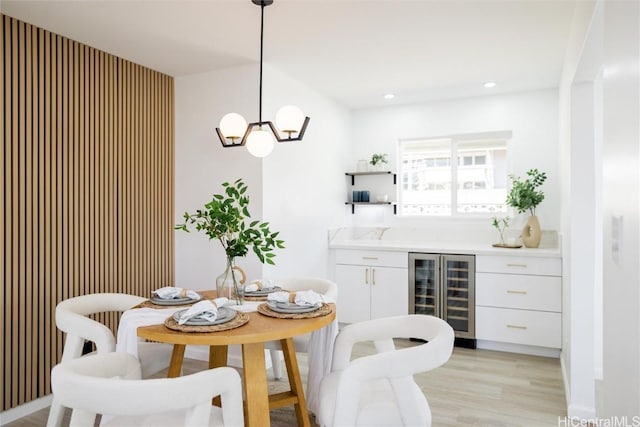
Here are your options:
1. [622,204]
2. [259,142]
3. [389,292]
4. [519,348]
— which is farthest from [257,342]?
[519,348]

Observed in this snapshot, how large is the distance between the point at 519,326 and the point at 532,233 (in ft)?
2.79

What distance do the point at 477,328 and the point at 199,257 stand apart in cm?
254

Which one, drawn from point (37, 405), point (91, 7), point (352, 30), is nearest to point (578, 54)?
point (352, 30)

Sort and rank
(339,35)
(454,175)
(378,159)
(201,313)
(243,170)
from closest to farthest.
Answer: (201,313), (339,35), (243,170), (454,175), (378,159)

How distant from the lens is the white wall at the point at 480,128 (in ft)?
13.7

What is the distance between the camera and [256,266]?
11.2 feet

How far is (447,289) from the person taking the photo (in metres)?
4.00

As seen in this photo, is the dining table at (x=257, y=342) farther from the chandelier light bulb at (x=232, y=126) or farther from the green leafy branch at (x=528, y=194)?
the green leafy branch at (x=528, y=194)

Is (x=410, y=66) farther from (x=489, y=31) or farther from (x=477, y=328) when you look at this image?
(x=477, y=328)

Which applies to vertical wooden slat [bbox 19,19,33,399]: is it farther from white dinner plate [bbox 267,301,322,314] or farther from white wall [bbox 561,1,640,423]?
white wall [bbox 561,1,640,423]

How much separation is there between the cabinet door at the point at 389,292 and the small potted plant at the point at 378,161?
1226 millimetres

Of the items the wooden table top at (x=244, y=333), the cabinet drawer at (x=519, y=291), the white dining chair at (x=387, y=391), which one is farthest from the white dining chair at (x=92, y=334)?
the cabinet drawer at (x=519, y=291)

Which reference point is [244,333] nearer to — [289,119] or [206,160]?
[289,119]

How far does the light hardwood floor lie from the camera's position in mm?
2590
